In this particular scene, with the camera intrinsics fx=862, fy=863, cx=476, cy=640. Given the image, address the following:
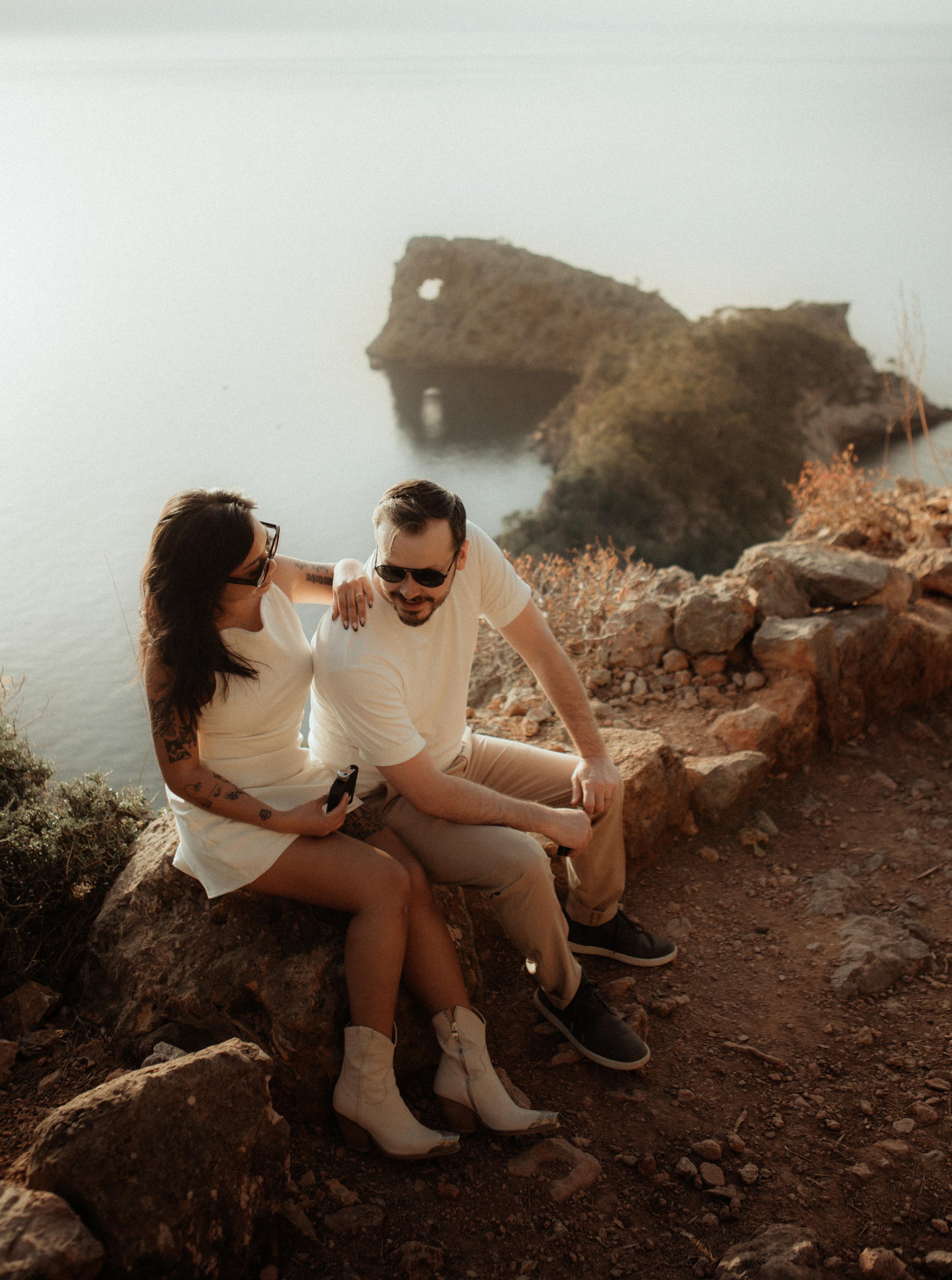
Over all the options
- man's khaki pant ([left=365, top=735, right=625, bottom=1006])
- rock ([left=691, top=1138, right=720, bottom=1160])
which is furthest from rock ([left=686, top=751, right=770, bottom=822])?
rock ([left=691, top=1138, right=720, bottom=1160])

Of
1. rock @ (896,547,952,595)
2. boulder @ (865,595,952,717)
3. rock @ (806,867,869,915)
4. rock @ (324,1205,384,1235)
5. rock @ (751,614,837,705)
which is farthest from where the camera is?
rock @ (896,547,952,595)

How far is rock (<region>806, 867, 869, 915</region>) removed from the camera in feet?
10.1

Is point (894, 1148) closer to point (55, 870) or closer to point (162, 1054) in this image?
point (162, 1054)

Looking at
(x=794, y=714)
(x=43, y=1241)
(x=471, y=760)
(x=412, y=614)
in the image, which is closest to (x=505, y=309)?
(x=794, y=714)

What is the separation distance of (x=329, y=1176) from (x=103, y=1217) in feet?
2.01

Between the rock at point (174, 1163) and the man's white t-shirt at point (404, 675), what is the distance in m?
0.83

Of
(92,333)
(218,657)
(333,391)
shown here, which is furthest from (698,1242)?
(333,391)

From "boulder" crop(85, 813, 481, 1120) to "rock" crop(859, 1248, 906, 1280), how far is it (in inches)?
42.4

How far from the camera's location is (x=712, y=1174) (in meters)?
2.08

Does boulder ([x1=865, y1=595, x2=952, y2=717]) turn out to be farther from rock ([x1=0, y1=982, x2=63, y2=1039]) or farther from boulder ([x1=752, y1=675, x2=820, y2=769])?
rock ([x1=0, y1=982, x2=63, y2=1039])

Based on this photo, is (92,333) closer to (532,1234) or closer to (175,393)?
(175,393)

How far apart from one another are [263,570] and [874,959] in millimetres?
2243

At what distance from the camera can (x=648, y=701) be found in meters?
4.09

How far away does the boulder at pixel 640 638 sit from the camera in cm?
423
